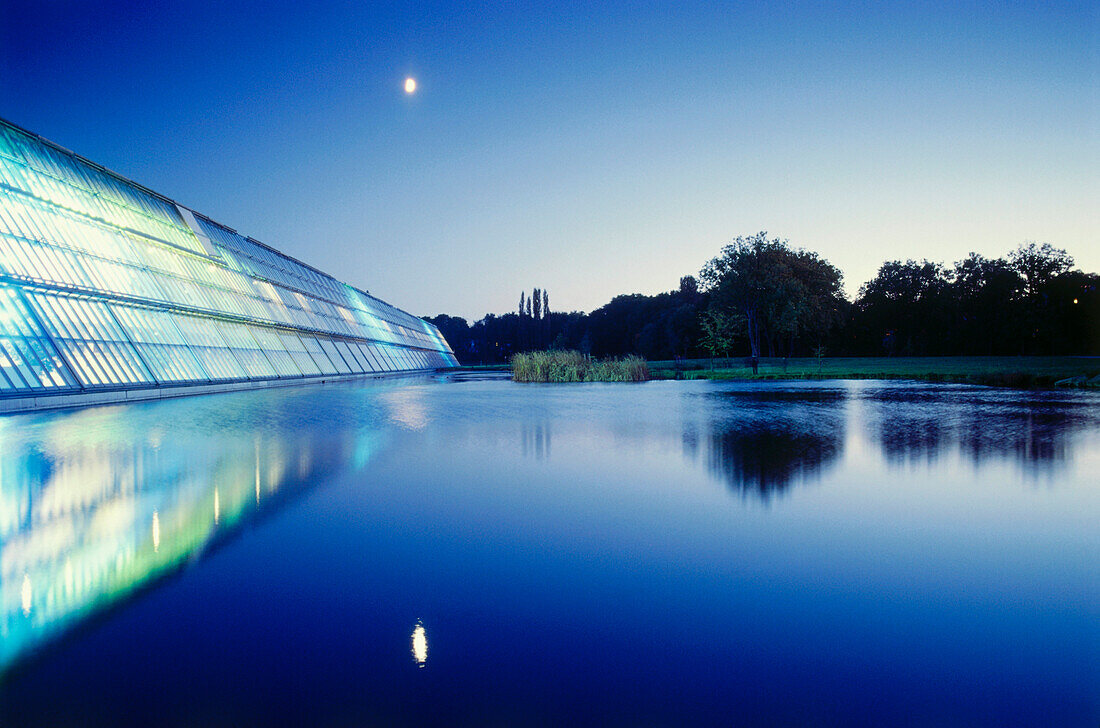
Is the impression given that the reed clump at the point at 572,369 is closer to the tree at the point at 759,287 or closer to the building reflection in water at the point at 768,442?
the tree at the point at 759,287

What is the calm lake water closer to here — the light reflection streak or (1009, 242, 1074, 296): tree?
the light reflection streak

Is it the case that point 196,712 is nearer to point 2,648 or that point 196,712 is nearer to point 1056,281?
point 2,648

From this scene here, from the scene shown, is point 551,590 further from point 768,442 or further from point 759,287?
point 759,287

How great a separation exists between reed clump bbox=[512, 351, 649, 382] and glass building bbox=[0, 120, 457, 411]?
12234 millimetres

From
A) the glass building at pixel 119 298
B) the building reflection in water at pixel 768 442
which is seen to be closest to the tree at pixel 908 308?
the glass building at pixel 119 298

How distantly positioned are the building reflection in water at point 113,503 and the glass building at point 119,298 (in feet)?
25.6

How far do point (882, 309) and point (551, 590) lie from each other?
3287 inches

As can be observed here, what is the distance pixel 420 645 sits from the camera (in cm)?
292

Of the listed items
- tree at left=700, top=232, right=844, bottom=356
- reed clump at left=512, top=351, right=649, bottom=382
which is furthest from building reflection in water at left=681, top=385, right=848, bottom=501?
tree at left=700, top=232, right=844, bottom=356

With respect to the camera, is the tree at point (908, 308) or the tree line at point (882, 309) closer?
the tree line at point (882, 309)

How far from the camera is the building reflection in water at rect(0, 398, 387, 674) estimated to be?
359 centimetres

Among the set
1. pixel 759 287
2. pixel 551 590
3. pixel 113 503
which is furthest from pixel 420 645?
pixel 759 287

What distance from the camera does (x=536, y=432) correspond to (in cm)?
1134

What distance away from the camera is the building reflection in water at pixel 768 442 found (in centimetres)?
693
